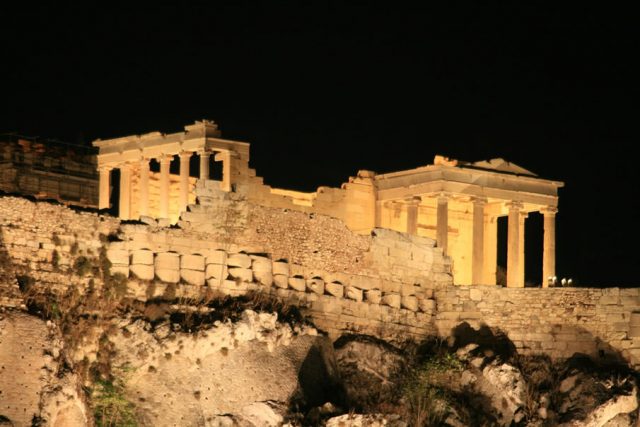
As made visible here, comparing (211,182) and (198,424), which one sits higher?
(211,182)

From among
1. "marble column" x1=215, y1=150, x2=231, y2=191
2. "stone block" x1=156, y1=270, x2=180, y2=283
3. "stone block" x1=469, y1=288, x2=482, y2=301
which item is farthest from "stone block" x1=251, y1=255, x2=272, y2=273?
"marble column" x1=215, y1=150, x2=231, y2=191

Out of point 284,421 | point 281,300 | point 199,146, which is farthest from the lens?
point 199,146

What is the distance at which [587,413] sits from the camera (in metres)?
54.2

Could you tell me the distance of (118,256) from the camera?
2002 inches

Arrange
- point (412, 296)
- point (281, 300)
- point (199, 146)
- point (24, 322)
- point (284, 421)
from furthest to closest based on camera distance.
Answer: point (199, 146) < point (412, 296) < point (281, 300) < point (284, 421) < point (24, 322)

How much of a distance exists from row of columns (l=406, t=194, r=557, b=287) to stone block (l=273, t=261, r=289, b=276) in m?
18.6

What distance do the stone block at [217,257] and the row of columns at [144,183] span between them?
1721 centimetres

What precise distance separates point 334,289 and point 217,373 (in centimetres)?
680

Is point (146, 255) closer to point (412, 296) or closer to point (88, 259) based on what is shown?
point (88, 259)

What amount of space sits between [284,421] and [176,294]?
4.41 m

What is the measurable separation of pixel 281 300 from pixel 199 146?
57.8ft

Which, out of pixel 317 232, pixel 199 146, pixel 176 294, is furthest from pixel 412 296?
pixel 199 146

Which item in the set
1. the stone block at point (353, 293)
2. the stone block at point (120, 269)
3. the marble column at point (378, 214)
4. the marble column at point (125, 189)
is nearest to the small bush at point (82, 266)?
the stone block at point (120, 269)

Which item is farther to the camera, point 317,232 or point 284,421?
point 317,232
